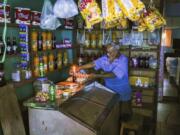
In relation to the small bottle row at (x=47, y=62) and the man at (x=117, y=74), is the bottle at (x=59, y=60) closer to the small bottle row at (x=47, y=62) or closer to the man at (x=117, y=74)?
the small bottle row at (x=47, y=62)

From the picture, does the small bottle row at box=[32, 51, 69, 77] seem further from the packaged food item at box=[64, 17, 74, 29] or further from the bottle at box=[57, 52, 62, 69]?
the packaged food item at box=[64, 17, 74, 29]

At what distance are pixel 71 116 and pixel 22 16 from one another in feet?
3.85

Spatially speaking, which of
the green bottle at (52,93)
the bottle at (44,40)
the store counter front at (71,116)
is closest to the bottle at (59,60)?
the bottle at (44,40)

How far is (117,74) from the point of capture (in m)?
3.31

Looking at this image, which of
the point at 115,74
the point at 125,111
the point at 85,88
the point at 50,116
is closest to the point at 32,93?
the point at 85,88

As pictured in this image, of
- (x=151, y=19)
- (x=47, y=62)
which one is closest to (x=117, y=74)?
(x=151, y=19)

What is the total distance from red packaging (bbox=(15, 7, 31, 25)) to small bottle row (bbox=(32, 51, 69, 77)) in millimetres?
491

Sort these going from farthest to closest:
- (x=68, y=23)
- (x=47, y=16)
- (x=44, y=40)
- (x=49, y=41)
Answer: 1. (x=68, y=23)
2. (x=49, y=41)
3. (x=44, y=40)
4. (x=47, y=16)

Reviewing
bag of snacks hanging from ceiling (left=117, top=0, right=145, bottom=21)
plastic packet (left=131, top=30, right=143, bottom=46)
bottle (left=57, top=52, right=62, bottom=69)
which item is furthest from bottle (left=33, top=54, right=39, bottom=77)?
plastic packet (left=131, top=30, right=143, bottom=46)

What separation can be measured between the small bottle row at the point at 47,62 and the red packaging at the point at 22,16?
0.49 m

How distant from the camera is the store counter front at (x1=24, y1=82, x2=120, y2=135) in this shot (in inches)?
86.7

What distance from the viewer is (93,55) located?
4508 millimetres

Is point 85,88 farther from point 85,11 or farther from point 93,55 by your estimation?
point 93,55

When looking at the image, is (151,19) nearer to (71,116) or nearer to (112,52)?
(112,52)
